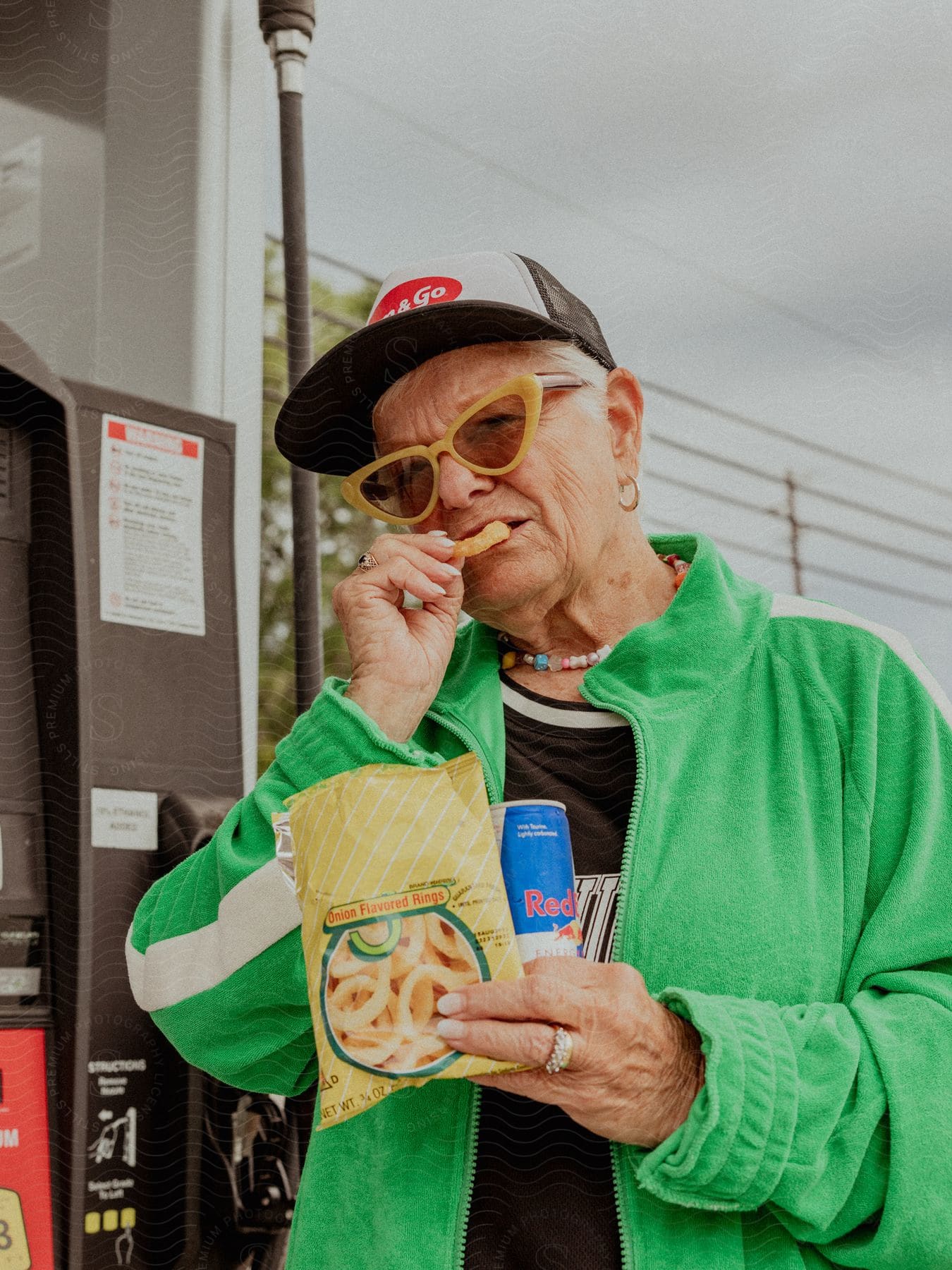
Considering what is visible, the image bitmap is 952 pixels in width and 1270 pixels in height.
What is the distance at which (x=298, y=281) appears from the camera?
1.87 metres

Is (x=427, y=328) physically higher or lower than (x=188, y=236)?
lower

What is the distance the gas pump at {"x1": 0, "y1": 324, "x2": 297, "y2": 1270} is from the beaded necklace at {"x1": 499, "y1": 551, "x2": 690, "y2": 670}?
44 centimetres

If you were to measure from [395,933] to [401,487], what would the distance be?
1.58ft

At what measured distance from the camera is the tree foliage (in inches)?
79.5

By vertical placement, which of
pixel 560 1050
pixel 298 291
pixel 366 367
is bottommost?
pixel 560 1050

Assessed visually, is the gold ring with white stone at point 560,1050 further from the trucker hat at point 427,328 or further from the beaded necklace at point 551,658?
the trucker hat at point 427,328

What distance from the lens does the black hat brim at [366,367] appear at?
1126 millimetres

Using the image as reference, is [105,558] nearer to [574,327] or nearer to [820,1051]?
[574,327]

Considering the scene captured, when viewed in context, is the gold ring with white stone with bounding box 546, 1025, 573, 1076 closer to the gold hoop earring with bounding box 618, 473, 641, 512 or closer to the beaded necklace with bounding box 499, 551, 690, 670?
the beaded necklace with bounding box 499, 551, 690, 670

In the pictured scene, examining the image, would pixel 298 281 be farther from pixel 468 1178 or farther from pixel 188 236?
pixel 468 1178

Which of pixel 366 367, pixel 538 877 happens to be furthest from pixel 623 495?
pixel 538 877

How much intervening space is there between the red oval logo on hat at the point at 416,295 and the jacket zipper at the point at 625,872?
35 cm

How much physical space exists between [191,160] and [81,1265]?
4.51 feet

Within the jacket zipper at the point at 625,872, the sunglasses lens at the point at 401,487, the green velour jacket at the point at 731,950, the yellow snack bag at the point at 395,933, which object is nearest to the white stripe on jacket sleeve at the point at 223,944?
the green velour jacket at the point at 731,950
